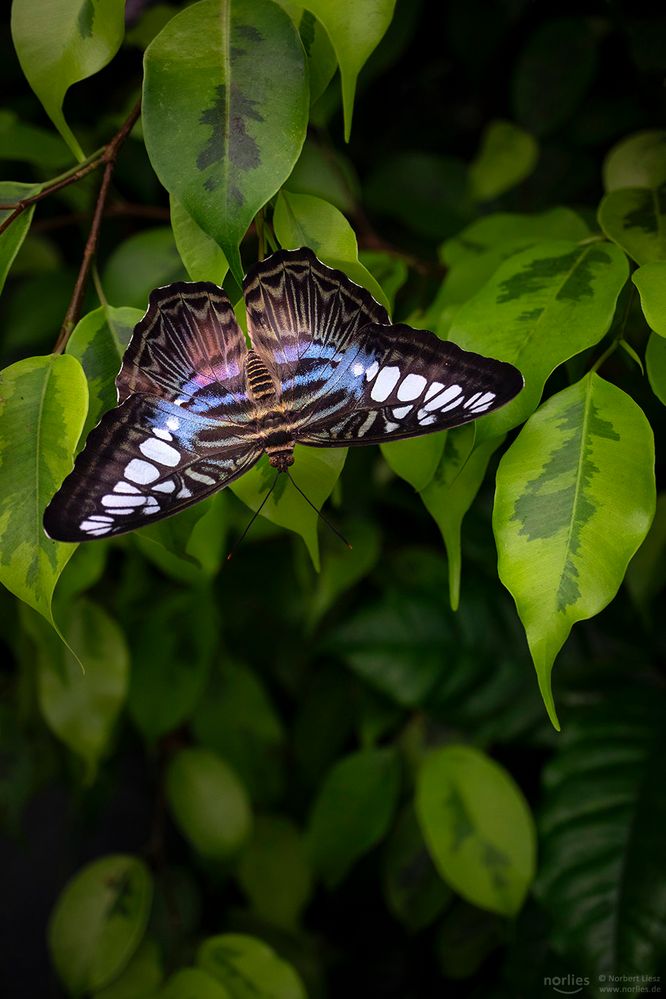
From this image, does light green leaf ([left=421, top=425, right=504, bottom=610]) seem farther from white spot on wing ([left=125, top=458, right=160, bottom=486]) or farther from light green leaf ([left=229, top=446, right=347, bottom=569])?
white spot on wing ([left=125, top=458, right=160, bottom=486])

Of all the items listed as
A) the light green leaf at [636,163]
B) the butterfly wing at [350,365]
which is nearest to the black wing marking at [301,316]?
the butterfly wing at [350,365]

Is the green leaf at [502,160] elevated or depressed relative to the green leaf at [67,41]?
elevated

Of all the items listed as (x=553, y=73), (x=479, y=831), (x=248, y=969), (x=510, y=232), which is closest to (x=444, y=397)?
(x=510, y=232)

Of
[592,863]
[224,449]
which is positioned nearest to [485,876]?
[592,863]

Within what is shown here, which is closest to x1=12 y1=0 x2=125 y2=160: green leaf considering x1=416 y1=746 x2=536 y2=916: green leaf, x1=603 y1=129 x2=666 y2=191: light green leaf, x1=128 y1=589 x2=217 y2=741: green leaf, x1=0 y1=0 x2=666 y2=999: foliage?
x1=0 y1=0 x2=666 y2=999: foliage

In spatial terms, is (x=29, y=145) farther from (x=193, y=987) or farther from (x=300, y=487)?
(x=193, y=987)

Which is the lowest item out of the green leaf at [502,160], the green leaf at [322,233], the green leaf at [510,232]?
the green leaf at [322,233]

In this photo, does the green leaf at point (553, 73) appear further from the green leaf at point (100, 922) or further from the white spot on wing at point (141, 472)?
the green leaf at point (100, 922)
